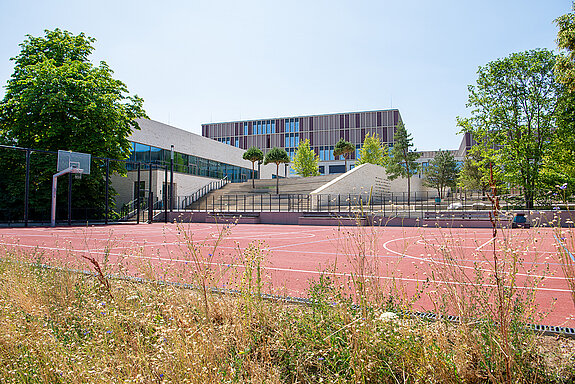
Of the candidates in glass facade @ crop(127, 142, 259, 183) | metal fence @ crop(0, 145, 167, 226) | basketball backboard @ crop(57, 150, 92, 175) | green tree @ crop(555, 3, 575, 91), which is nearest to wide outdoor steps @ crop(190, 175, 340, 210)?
glass facade @ crop(127, 142, 259, 183)

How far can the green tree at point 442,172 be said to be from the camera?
60000mm

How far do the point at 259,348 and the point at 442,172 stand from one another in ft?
203

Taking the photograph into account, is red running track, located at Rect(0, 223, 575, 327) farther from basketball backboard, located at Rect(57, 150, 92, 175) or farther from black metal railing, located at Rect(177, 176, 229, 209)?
black metal railing, located at Rect(177, 176, 229, 209)

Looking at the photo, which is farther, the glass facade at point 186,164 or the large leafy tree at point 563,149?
the glass facade at point 186,164

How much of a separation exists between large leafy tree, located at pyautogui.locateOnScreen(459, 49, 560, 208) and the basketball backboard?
98.6 ft

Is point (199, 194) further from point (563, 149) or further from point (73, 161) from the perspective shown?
point (563, 149)

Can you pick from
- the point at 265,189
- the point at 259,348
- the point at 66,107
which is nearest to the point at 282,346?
the point at 259,348

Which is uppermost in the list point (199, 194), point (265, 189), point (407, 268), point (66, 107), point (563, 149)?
point (66, 107)

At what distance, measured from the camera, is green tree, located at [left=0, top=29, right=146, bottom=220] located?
80.5 ft

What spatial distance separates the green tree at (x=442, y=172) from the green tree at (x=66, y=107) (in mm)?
47287

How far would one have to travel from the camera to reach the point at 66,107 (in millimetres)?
25078

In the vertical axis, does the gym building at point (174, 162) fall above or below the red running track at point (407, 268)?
above

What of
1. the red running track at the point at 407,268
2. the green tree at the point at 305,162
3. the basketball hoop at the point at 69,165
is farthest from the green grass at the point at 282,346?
the green tree at the point at 305,162

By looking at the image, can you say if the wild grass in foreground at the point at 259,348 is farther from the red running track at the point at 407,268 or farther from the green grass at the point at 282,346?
the red running track at the point at 407,268
